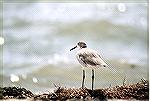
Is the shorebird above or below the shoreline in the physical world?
above

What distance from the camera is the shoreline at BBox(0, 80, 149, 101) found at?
295 centimetres

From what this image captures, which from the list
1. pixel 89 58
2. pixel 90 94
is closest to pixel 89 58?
pixel 89 58

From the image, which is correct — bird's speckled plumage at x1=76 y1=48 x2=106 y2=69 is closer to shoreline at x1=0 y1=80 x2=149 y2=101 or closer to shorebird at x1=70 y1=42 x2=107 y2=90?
shorebird at x1=70 y1=42 x2=107 y2=90

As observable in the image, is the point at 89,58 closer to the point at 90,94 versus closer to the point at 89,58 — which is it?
the point at 89,58

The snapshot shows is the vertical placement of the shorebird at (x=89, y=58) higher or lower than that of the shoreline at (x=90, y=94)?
higher

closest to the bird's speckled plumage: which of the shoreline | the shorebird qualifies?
the shorebird

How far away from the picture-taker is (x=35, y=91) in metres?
3.22

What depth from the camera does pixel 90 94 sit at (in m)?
2.97

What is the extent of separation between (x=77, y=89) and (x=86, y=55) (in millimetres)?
198

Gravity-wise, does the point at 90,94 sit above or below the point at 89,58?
below

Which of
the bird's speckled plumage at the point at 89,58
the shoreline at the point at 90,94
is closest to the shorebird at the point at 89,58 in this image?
the bird's speckled plumage at the point at 89,58

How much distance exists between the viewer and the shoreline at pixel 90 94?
2.95 m

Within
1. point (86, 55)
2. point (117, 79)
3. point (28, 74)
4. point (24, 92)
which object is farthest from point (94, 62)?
point (28, 74)

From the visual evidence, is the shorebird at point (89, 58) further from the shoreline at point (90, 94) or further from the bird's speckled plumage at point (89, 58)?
the shoreline at point (90, 94)
